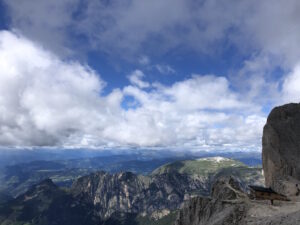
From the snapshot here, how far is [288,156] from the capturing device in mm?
145250

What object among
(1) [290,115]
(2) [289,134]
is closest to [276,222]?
(2) [289,134]

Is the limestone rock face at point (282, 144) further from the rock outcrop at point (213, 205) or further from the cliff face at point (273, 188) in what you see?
the rock outcrop at point (213, 205)

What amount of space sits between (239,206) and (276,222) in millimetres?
14695

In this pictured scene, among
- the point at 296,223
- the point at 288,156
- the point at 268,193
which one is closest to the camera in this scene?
the point at 296,223

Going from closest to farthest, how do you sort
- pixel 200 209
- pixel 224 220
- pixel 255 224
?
pixel 255 224, pixel 224 220, pixel 200 209

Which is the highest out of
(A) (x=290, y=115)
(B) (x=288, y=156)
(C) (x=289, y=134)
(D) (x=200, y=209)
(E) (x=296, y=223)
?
(A) (x=290, y=115)

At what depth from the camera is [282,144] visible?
15138 cm

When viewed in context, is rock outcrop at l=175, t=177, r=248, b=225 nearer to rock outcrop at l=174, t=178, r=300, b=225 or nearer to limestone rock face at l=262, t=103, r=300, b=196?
rock outcrop at l=174, t=178, r=300, b=225

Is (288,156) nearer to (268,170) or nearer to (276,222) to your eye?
(268,170)

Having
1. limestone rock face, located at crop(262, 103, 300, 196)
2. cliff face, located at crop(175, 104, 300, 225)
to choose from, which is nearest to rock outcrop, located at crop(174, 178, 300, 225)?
cliff face, located at crop(175, 104, 300, 225)

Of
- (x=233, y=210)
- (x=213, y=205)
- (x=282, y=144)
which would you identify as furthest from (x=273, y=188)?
(x=233, y=210)

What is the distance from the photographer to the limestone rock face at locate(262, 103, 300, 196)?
140 metres

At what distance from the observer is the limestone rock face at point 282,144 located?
14000cm

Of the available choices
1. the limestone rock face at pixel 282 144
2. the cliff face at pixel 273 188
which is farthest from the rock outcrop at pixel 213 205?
the limestone rock face at pixel 282 144
